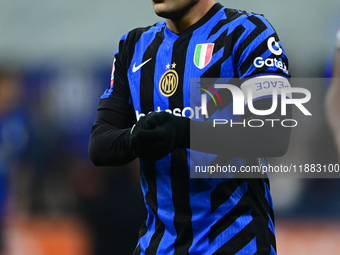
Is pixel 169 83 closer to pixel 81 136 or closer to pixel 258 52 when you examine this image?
pixel 258 52

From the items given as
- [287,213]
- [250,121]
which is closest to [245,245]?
[250,121]

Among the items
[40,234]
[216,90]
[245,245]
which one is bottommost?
[40,234]

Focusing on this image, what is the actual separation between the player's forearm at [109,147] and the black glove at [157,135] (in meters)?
0.11

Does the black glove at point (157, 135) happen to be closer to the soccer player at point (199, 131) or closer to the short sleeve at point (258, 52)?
the soccer player at point (199, 131)

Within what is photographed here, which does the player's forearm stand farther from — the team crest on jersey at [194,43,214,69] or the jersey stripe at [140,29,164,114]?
the team crest on jersey at [194,43,214,69]

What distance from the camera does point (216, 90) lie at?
976 mm

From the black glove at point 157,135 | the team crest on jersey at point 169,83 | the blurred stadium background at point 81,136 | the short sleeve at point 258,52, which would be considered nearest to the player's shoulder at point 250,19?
the short sleeve at point 258,52

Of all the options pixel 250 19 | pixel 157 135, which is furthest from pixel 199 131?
pixel 250 19

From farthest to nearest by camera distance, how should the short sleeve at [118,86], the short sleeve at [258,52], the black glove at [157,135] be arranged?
the short sleeve at [118,86] < the short sleeve at [258,52] < the black glove at [157,135]

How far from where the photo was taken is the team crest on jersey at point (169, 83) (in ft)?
3.31

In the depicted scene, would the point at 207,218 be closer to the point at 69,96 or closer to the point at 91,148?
the point at 91,148

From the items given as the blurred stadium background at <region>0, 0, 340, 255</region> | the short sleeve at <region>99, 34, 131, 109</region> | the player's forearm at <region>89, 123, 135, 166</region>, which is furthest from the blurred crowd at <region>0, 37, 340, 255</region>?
the player's forearm at <region>89, 123, 135, 166</region>

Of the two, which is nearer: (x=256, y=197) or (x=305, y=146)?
(x=256, y=197)

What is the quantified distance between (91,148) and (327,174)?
6.87ft
